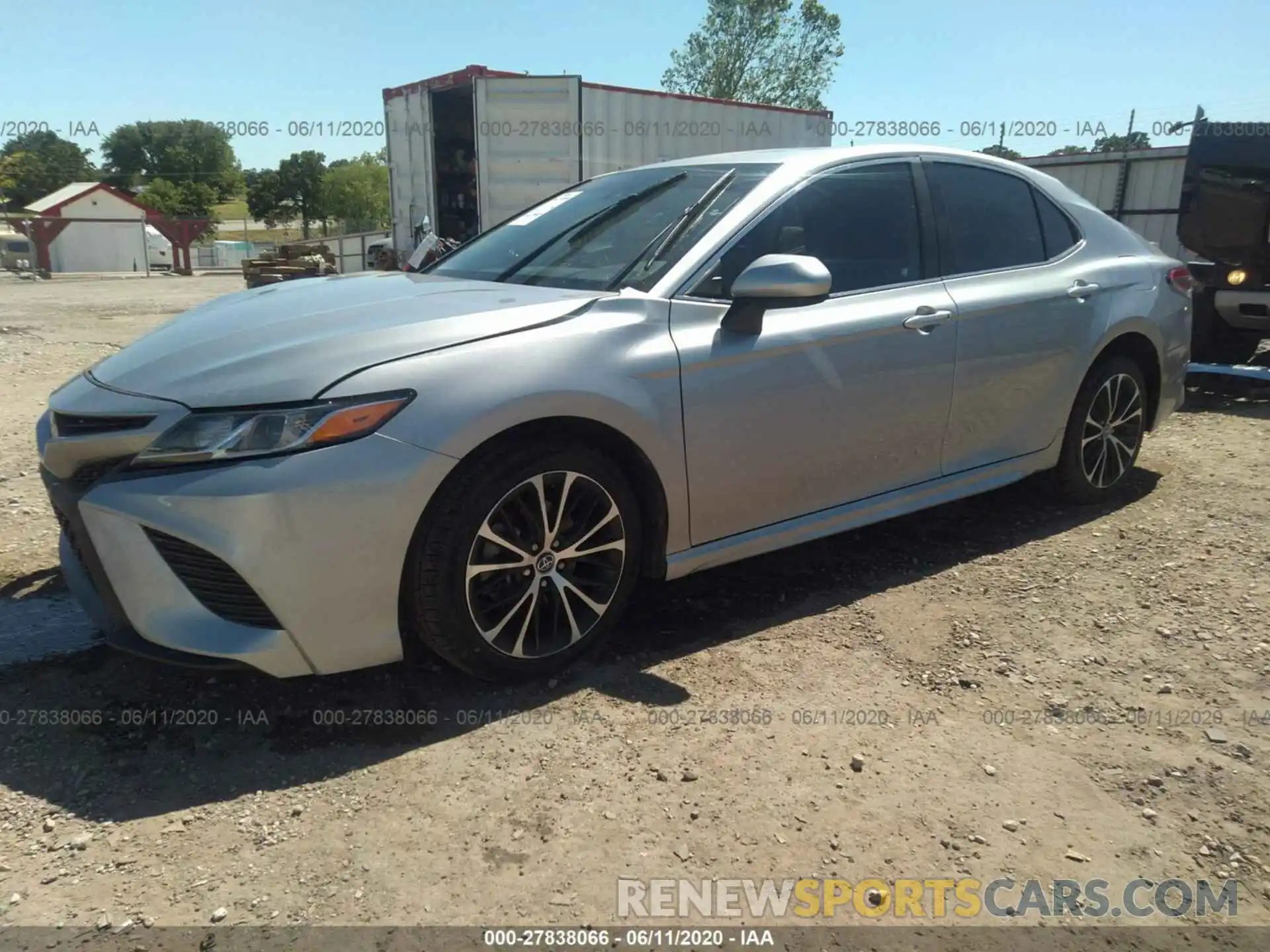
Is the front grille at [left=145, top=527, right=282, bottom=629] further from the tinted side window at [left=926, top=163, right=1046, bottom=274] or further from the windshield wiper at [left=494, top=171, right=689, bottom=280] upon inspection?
the tinted side window at [left=926, top=163, right=1046, bottom=274]

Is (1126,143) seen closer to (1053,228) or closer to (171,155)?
(1053,228)

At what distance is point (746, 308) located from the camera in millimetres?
2998

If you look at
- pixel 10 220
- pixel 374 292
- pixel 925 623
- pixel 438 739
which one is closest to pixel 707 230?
pixel 374 292

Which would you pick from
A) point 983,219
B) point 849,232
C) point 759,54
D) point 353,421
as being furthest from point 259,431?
point 759,54

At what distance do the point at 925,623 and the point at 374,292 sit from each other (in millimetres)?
2303

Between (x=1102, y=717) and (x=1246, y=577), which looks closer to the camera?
(x=1102, y=717)

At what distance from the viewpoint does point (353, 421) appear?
7.74 feet

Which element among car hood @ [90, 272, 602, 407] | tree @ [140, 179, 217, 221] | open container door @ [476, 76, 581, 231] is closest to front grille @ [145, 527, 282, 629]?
car hood @ [90, 272, 602, 407]

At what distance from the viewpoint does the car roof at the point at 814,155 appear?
3.46 metres

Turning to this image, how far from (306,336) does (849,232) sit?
2056 millimetres

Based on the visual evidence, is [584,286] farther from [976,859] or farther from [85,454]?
[976,859]

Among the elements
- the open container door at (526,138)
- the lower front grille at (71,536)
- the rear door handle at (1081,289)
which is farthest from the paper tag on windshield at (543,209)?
the open container door at (526,138)

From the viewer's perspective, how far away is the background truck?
7441 mm

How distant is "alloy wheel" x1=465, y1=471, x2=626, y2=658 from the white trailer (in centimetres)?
758
